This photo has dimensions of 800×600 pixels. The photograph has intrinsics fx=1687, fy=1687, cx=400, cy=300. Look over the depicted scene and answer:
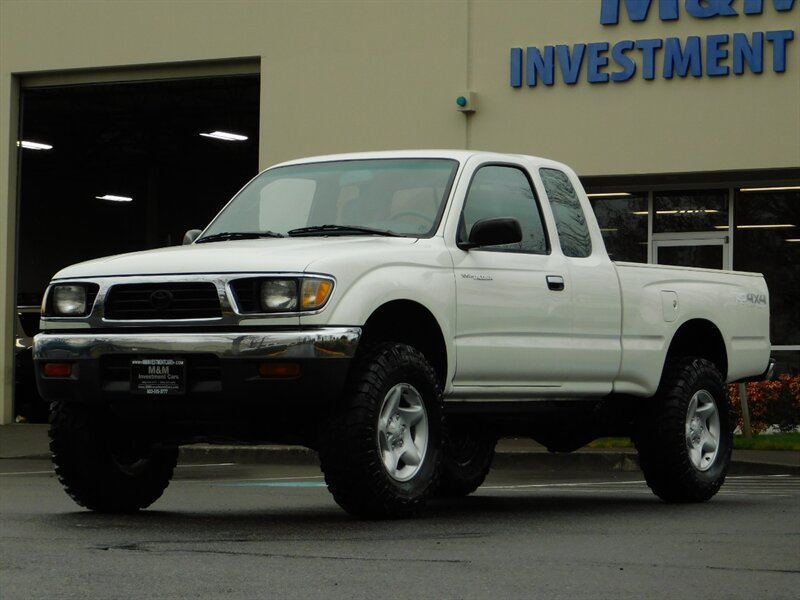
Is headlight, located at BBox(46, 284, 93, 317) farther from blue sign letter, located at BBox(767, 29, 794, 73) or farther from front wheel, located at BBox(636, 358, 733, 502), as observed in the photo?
blue sign letter, located at BBox(767, 29, 794, 73)

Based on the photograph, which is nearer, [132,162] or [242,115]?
[242,115]

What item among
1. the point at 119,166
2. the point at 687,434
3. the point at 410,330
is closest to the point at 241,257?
the point at 410,330

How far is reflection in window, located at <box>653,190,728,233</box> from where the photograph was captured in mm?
20938

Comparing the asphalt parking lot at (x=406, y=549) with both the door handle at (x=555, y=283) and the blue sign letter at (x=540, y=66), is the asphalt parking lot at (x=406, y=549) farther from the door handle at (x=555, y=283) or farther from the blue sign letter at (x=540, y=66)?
the blue sign letter at (x=540, y=66)

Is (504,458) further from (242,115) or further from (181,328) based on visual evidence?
(242,115)

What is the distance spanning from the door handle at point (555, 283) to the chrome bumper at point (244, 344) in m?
1.89

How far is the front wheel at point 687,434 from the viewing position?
10789 mm

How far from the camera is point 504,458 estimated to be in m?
16.5

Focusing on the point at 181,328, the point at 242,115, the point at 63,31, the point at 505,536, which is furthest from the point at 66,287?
the point at 242,115

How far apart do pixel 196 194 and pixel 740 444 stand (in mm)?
20177

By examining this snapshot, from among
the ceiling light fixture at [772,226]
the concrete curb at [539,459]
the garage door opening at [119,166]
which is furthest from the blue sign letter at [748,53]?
the garage door opening at [119,166]

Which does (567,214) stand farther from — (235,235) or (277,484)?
(277,484)

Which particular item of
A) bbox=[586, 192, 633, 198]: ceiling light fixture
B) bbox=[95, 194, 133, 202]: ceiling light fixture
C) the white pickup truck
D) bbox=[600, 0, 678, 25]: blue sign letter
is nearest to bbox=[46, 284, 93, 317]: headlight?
the white pickup truck

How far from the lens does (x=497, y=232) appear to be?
9273 mm
